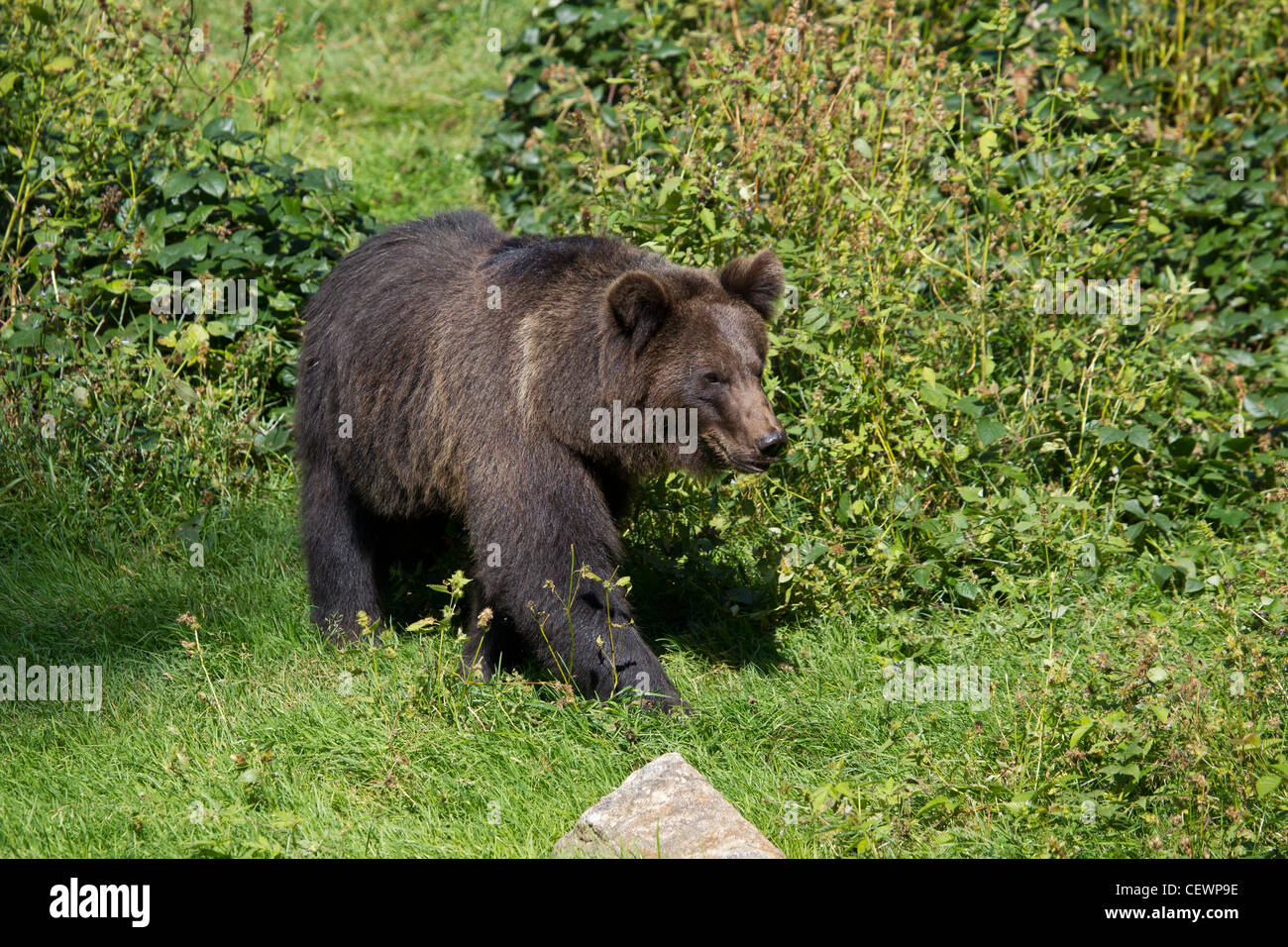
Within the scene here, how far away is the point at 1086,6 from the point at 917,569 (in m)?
4.60

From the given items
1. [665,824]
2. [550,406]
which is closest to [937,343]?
[550,406]

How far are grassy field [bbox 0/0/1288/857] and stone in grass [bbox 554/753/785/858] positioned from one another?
0.98 ft

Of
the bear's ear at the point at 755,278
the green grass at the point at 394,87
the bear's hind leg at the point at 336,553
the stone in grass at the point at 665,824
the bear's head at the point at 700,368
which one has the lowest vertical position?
the stone in grass at the point at 665,824

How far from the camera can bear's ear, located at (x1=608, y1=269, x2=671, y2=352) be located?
17.0 feet

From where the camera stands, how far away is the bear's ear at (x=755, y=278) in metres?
5.58

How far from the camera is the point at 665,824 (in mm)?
4262

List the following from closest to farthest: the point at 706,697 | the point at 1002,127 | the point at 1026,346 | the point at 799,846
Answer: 1. the point at 799,846
2. the point at 706,697
3. the point at 1002,127
4. the point at 1026,346

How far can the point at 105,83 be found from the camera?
7.63m

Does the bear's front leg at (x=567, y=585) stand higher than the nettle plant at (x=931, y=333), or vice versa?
the nettle plant at (x=931, y=333)

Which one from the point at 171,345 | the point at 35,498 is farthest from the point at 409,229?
the point at 35,498

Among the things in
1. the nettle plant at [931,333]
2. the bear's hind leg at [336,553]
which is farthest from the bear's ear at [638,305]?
the bear's hind leg at [336,553]

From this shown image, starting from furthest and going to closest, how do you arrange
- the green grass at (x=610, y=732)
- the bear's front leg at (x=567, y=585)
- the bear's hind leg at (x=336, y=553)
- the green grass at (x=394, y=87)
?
the green grass at (x=394, y=87) < the bear's hind leg at (x=336, y=553) < the bear's front leg at (x=567, y=585) < the green grass at (x=610, y=732)

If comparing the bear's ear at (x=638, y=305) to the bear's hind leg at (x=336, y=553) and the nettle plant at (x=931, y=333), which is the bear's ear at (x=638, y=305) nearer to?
the nettle plant at (x=931, y=333)

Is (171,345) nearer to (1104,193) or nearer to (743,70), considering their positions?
(743,70)
